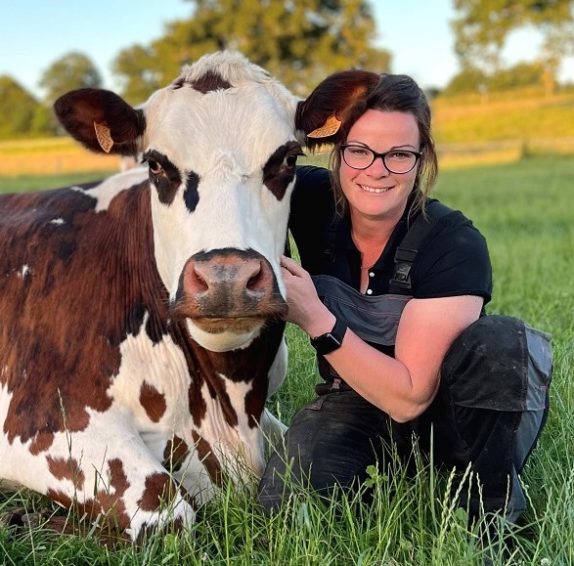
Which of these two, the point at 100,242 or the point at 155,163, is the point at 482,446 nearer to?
the point at 155,163

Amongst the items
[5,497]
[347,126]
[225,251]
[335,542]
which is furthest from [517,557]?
[5,497]

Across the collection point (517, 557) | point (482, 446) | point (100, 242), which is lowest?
point (517, 557)

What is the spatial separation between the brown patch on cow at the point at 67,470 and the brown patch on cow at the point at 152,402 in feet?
1.14

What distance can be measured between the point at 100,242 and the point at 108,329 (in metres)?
0.46

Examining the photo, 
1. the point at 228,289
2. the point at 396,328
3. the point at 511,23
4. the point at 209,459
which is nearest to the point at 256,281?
the point at 228,289

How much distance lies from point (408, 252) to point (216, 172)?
818mm

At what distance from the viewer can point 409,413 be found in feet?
9.62

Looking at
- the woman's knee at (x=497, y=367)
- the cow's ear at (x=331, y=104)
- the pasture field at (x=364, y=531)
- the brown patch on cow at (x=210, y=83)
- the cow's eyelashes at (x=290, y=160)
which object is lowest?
the pasture field at (x=364, y=531)

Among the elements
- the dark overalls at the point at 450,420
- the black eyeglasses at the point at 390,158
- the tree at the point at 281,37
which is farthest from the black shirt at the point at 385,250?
the tree at the point at 281,37

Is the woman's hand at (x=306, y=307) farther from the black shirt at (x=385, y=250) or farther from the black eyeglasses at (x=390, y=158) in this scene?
the black eyeglasses at (x=390, y=158)

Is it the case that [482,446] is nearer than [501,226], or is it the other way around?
[482,446]

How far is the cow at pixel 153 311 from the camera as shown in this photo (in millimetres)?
2771

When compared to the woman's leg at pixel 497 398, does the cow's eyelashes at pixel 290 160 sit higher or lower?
higher

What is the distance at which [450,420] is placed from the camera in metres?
2.92
